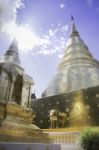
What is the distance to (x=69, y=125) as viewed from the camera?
1608 centimetres

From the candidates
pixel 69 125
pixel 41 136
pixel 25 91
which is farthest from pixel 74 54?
pixel 41 136

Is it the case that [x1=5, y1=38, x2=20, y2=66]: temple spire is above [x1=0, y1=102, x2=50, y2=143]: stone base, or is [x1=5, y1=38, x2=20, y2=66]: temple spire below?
above

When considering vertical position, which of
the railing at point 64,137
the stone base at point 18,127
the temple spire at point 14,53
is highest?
the temple spire at point 14,53

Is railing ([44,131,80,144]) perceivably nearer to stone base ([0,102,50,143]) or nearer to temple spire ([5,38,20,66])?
stone base ([0,102,50,143])

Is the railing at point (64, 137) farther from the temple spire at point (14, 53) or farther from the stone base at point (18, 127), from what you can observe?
the temple spire at point (14, 53)

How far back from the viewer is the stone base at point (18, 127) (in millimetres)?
6282

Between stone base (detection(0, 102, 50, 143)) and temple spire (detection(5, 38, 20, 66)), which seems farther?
temple spire (detection(5, 38, 20, 66))

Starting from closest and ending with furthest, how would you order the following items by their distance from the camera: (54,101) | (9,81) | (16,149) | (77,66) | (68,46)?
1. (16,149)
2. (9,81)
3. (54,101)
4. (77,66)
5. (68,46)

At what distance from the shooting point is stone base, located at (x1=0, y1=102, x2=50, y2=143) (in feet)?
20.6

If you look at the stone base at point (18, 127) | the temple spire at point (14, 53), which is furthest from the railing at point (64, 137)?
the temple spire at point (14, 53)

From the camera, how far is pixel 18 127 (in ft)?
23.1

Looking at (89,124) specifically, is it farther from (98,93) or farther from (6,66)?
(6,66)

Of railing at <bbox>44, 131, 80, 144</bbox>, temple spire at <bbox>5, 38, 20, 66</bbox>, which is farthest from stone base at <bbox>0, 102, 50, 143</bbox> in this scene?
temple spire at <bbox>5, 38, 20, 66</bbox>

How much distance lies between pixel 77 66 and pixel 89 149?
16.4 metres
